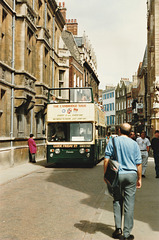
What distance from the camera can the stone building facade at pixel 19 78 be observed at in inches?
661

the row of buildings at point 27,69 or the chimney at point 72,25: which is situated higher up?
the chimney at point 72,25

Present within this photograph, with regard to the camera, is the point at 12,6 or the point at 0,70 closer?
the point at 0,70

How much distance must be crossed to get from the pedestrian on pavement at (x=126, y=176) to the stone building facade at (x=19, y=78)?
11.1 meters

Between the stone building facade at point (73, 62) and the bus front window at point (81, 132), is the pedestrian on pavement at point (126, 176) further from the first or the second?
the stone building facade at point (73, 62)

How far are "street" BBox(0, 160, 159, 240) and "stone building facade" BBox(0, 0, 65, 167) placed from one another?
610cm

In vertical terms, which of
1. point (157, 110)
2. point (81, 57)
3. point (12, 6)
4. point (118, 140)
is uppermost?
point (81, 57)

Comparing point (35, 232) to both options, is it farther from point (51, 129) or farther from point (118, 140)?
point (51, 129)

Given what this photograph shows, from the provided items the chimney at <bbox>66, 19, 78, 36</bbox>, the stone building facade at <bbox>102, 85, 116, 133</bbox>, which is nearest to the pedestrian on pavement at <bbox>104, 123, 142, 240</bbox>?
the chimney at <bbox>66, 19, 78, 36</bbox>

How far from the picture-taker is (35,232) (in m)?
5.67

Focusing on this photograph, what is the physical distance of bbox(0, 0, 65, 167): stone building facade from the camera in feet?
55.1

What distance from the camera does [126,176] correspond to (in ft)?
17.1

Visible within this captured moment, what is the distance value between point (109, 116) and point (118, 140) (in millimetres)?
94604

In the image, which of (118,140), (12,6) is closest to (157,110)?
(12,6)

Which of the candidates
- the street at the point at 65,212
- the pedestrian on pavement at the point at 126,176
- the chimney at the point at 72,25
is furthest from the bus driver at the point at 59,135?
the chimney at the point at 72,25
